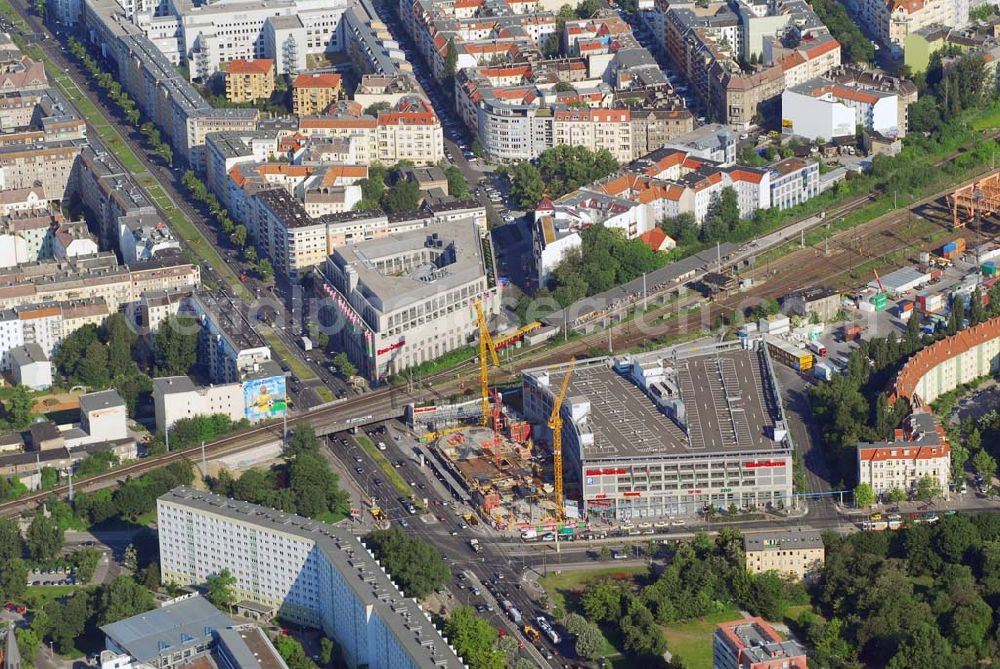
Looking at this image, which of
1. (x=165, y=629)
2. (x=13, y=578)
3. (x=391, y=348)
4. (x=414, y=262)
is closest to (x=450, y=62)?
(x=414, y=262)

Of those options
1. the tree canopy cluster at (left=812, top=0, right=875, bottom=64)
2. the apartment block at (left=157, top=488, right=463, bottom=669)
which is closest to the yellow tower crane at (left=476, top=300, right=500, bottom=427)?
the apartment block at (left=157, top=488, right=463, bottom=669)

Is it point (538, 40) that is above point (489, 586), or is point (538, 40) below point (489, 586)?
→ above

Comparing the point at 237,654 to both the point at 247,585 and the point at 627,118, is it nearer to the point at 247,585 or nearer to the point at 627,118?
the point at 247,585

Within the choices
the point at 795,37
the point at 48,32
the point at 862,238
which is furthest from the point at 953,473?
the point at 48,32

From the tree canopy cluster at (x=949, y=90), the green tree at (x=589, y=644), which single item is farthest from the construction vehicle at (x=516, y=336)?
the tree canopy cluster at (x=949, y=90)

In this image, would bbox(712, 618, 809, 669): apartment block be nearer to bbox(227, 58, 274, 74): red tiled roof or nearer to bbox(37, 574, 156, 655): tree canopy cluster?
bbox(37, 574, 156, 655): tree canopy cluster

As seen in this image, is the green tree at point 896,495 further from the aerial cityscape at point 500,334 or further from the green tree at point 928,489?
the green tree at point 928,489

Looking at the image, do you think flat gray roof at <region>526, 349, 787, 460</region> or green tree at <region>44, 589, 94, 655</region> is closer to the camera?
green tree at <region>44, 589, 94, 655</region>
